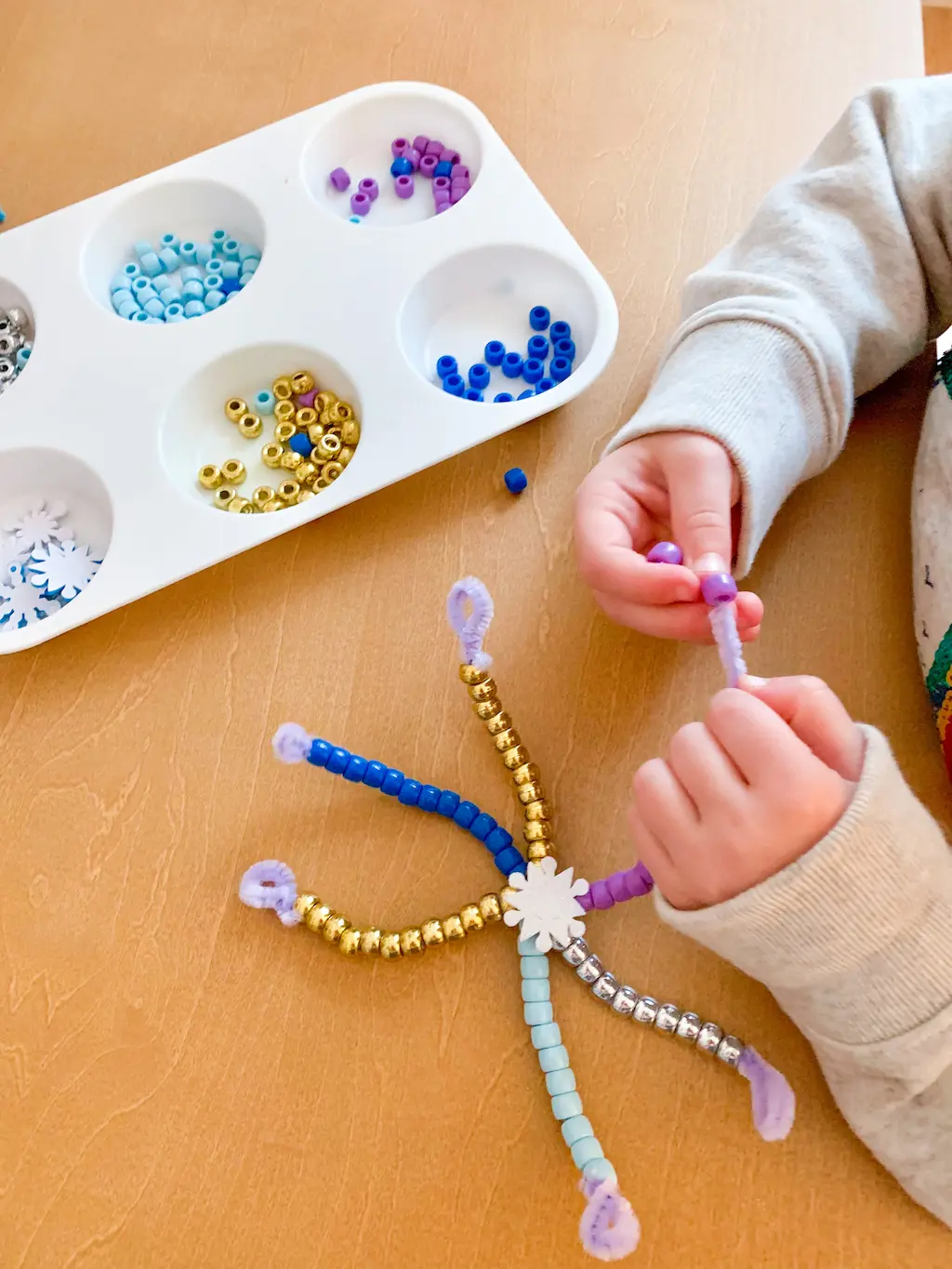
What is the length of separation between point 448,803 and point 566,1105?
0.15m

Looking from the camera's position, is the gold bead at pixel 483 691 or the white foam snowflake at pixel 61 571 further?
the white foam snowflake at pixel 61 571

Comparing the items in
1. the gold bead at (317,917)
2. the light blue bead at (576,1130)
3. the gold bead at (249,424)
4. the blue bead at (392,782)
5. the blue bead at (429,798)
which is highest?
the gold bead at (249,424)

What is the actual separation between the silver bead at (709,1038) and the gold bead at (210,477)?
47 cm

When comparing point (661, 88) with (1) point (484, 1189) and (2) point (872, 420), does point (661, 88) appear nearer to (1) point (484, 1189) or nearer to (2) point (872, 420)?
(2) point (872, 420)

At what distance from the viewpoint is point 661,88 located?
80 cm

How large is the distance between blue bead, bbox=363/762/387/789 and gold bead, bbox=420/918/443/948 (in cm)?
8

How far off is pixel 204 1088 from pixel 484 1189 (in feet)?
0.46

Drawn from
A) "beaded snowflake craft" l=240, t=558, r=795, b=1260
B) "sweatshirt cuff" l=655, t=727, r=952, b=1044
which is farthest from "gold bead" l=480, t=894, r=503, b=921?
"sweatshirt cuff" l=655, t=727, r=952, b=1044

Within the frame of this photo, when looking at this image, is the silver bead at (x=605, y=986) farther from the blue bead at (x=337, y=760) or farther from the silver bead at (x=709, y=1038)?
the blue bead at (x=337, y=760)

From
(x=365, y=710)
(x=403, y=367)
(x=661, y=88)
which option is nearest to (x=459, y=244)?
(x=403, y=367)

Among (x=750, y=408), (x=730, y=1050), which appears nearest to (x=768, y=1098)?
(x=730, y=1050)

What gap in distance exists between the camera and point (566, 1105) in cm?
44

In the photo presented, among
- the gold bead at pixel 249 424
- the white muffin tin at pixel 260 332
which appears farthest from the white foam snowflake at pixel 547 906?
the gold bead at pixel 249 424

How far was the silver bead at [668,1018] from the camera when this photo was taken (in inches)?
17.7
